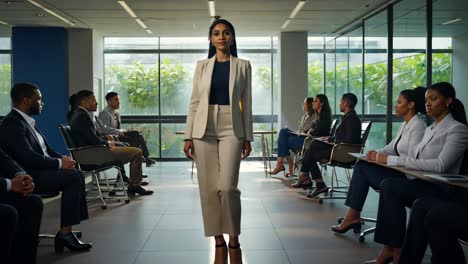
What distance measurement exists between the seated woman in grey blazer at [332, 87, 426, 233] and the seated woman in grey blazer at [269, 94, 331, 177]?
3.49 metres

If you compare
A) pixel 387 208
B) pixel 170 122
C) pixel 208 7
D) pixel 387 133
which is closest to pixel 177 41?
pixel 170 122

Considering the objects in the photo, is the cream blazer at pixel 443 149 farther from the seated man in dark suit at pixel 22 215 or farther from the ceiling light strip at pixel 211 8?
the ceiling light strip at pixel 211 8

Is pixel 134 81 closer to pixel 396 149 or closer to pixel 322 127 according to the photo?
pixel 322 127

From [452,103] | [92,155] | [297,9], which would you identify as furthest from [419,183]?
[297,9]

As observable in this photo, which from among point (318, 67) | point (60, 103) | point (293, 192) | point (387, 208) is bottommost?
point (293, 192)

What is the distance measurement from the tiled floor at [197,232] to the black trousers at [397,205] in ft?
1.59

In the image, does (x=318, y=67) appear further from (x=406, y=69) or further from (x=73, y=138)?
(x=73, y=138)

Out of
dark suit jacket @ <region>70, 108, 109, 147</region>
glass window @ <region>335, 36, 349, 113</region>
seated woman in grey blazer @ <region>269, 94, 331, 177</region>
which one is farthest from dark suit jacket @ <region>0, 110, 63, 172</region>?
glass window @ <region>335, 36, 349, 113</region>

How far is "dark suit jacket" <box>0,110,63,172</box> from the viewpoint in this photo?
13.6ft

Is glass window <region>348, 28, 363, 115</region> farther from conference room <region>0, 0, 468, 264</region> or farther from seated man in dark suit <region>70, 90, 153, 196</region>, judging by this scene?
seated man in dark suit <region>70, 90, 153, 196</region>

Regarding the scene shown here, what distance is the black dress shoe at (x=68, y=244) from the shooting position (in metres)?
4.38

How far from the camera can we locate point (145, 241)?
15.6 ft

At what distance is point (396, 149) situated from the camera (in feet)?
15.1

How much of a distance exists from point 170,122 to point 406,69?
7141 mm
